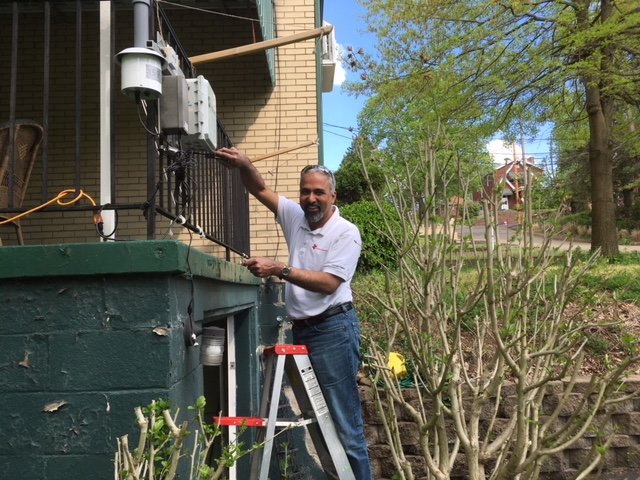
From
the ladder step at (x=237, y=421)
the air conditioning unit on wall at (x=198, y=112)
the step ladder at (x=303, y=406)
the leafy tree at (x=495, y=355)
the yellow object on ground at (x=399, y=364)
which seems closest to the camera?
the air conditioning unit on wall at (x=198, y=112)

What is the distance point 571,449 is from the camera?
5.41 meters

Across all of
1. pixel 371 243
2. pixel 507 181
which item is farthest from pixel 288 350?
pixel 371 243

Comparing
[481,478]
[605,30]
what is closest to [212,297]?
[481,478]

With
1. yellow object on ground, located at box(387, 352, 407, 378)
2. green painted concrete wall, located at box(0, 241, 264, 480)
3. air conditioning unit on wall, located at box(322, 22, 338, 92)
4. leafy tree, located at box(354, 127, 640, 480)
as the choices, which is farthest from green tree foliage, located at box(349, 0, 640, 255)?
green painted concrete wall, located at box(0, 241, 264, 480)

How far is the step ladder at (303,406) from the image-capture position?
2.97 m

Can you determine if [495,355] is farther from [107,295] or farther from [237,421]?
[107,295]

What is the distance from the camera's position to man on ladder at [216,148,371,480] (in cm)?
326

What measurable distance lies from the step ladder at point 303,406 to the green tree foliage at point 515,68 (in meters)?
7.40

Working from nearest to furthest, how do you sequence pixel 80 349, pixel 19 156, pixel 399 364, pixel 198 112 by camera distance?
pixel 80 349, pixel 198 112, pixel 19 156, pixel 399 364

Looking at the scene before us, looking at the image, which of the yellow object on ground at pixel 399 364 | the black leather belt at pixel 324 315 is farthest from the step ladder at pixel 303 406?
the yellow object on ground at pixel 399 364

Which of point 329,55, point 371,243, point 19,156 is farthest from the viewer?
point 329,55

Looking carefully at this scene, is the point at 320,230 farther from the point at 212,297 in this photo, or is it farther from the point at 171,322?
the point at 171,322

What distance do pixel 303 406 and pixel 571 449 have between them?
10.9ft

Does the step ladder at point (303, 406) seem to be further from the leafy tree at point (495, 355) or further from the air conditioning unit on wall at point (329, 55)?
the air conditioning unit on wall at point (329, 55)
